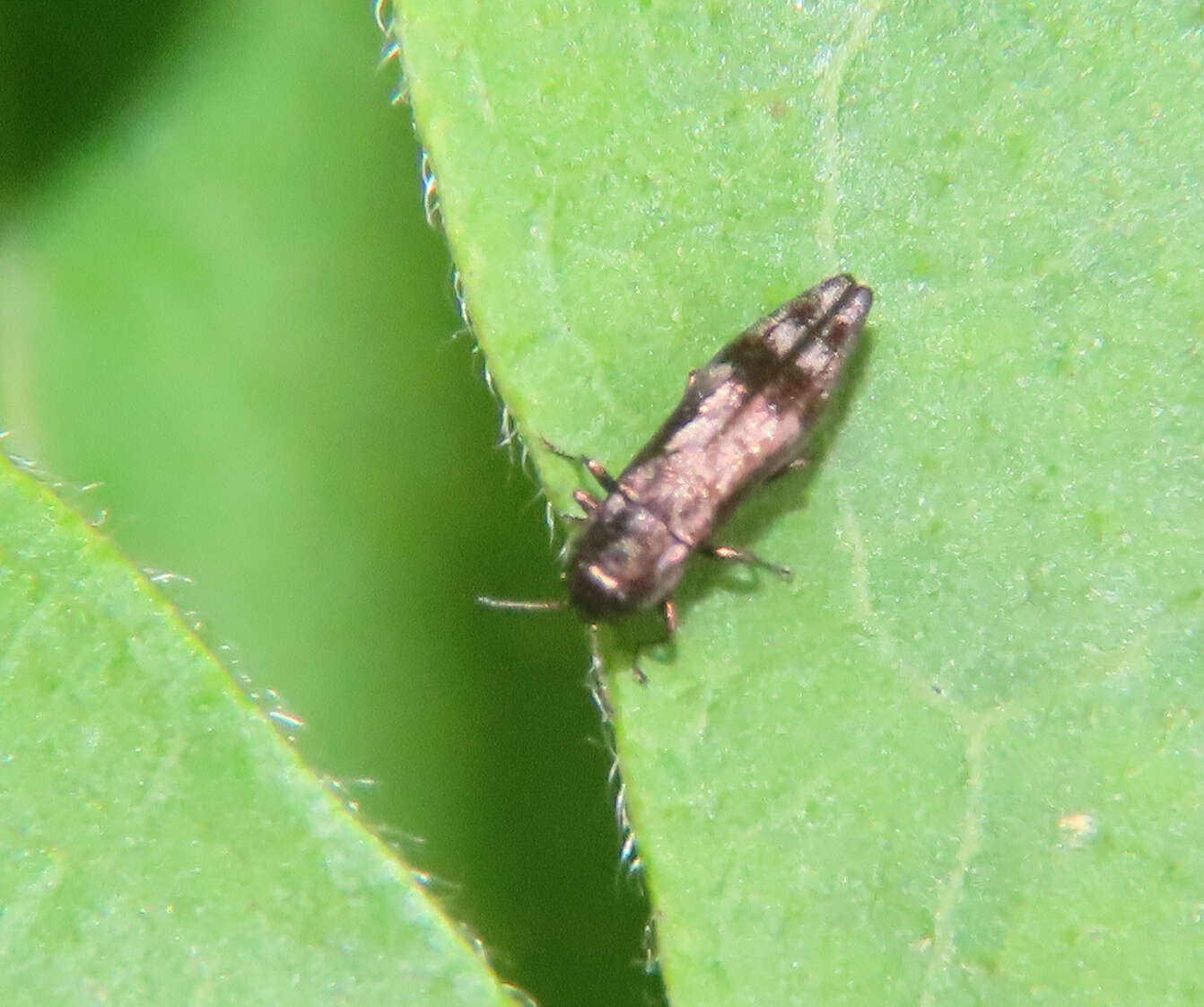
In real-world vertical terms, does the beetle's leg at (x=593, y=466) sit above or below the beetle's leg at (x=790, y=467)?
below

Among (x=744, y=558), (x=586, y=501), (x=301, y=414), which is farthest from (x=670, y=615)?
Result: (x=301, y=414)

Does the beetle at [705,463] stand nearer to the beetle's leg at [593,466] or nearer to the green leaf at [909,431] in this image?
the beetle's leg at [593,466]

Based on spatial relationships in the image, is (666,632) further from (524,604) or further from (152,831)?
(152,831)

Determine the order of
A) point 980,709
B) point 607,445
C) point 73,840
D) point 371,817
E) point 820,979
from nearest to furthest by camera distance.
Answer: point 73,840
point 820,979
point 980,709
point 607,445
point 371,817

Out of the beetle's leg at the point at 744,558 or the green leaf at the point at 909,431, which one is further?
the beetle's leg at the point at 744,558

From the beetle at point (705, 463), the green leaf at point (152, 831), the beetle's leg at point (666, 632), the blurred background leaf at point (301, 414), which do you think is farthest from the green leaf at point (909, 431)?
the blurred background leaf at point (301, 414)

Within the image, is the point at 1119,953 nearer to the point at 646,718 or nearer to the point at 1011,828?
the point at 1011,828

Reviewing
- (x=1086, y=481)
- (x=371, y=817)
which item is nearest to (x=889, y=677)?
(x=1086, y=481)
